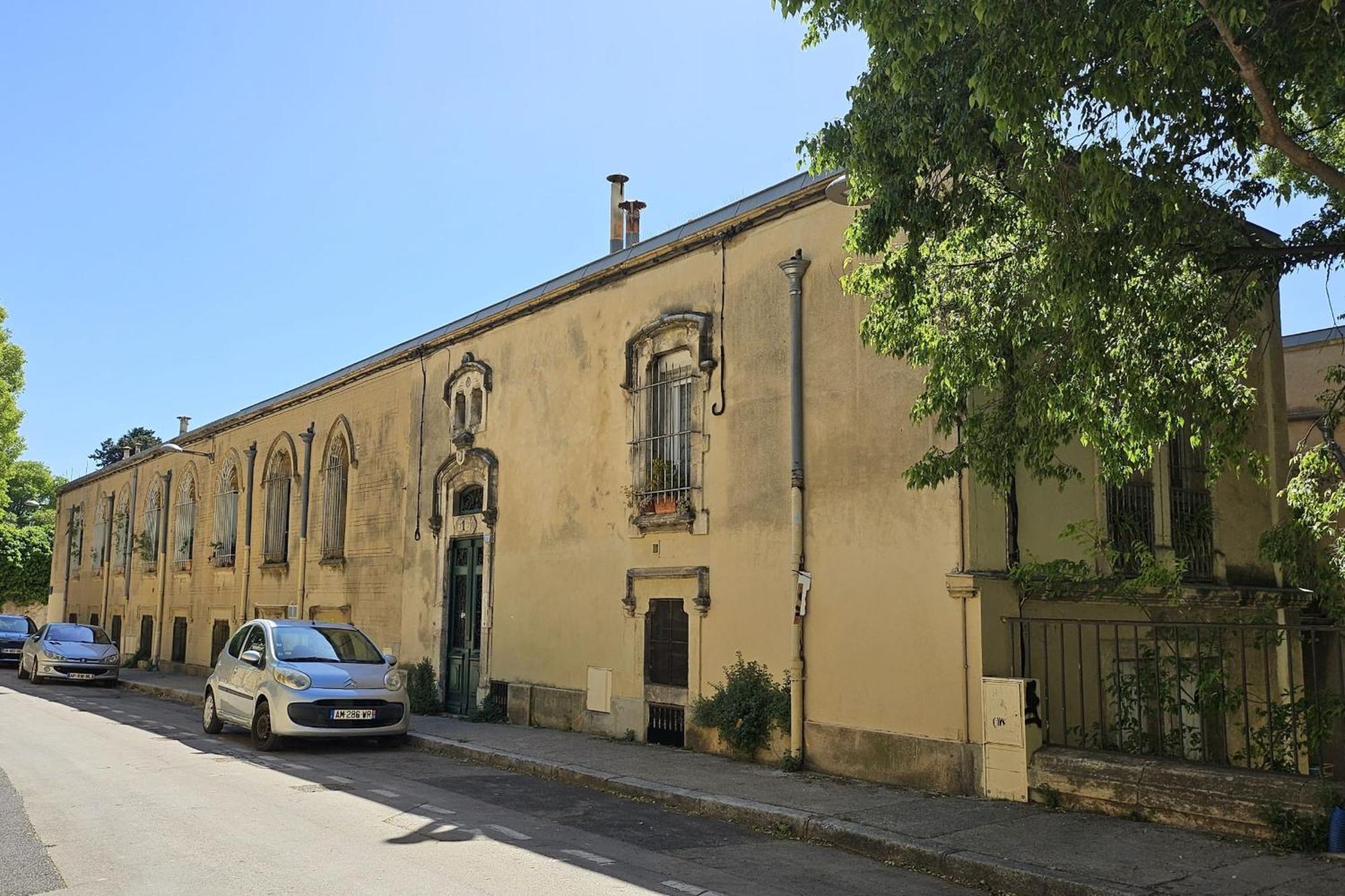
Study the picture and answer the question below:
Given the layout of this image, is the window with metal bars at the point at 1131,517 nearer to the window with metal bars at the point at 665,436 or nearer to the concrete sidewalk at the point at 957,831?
the concrete sidewalk at the point at 957,831

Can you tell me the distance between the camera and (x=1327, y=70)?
671cm

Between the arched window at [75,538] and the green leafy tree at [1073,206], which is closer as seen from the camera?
the green leafy tree at [1073,206]

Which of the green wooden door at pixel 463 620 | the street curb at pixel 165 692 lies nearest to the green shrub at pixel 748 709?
the green wooden door at pixel 463 620

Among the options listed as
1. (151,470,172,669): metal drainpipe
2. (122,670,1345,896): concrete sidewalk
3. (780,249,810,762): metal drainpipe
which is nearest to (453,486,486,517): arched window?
(122,670,1345,896): concrete sidewalk

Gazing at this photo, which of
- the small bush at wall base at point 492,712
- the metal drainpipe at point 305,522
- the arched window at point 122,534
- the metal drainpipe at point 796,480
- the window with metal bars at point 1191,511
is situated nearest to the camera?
the metal drainpipe at point 796,480

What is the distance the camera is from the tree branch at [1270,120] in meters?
6.11

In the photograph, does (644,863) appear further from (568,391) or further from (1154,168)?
(568,391)

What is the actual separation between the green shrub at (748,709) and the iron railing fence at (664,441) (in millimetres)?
2304

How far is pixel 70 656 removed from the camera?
82.6 feet

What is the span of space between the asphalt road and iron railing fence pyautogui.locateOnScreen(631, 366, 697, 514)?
12.7ft

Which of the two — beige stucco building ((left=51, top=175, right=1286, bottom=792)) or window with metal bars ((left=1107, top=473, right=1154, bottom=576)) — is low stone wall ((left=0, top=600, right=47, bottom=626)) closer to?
beige stucco building ((left=51, top=175, right=1286, bottom=792))

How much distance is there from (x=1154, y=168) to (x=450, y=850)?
6584 millimetres

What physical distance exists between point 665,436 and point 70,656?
18469 millimetres

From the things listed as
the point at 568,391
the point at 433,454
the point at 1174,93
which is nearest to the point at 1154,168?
the point at 1174,93
